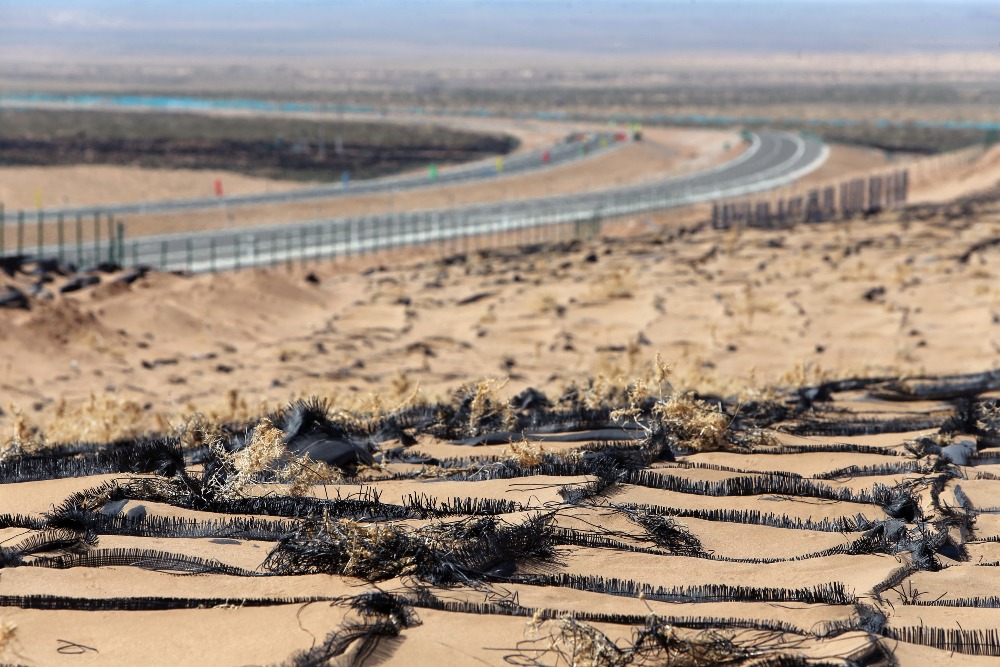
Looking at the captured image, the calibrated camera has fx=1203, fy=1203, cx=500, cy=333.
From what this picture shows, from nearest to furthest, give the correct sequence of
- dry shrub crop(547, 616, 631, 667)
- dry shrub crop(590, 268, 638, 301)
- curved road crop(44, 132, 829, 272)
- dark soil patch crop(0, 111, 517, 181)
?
dry shrub crop(547, 616, 631, 667) → dry shrub crop(590, 268, 638, 301) → curved road crop(44, 132, 829, 272) → dark soil patch crop(0, 111, 517, 181)

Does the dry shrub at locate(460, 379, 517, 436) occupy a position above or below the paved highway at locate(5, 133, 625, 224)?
above

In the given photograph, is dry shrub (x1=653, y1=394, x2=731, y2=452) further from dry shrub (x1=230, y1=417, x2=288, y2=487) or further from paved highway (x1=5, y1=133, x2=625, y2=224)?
paved highway (x1=5, y1=133, x2=625, y2=224)

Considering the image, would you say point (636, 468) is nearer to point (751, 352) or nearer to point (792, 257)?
point (751, 352)

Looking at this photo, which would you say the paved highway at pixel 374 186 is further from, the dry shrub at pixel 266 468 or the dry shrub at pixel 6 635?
the dry shrub at pixel 6 635

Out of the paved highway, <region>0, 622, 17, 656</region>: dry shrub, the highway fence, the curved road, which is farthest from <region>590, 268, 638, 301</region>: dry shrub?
the paved highway

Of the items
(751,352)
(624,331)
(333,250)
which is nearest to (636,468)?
(751,352)

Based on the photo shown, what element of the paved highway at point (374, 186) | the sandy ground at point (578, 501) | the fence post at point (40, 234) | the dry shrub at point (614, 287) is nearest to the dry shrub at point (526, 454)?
the sandy ground at point (578, 501)
